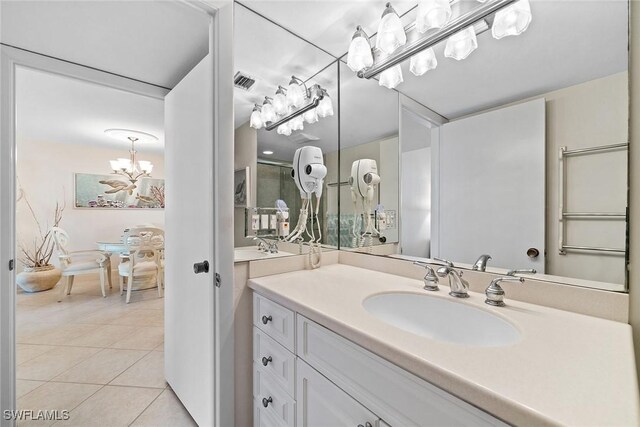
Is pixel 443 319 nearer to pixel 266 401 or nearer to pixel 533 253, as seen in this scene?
pixel 533 253

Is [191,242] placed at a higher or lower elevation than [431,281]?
higher

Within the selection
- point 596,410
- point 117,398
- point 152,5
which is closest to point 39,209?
point 117,398

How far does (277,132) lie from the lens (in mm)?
1508

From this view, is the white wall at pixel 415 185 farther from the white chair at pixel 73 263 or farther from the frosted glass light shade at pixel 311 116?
the white chair at pixel 73 263

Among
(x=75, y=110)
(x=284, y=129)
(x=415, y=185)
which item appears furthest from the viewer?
(x=75, y=110)

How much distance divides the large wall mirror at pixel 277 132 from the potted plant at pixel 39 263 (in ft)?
14.1

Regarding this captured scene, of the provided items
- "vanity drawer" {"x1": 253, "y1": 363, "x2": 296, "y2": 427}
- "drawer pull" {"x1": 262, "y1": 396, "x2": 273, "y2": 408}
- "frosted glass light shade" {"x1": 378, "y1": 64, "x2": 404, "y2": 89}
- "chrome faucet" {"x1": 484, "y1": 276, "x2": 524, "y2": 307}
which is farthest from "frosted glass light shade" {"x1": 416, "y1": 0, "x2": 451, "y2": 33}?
"drawer pull" {"x1": 262, "y1": 396, "x2": 273, "y2": 408}

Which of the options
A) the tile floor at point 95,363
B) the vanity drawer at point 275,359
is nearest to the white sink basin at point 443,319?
the vanity drawer at point 275,359

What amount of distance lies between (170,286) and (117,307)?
232cm

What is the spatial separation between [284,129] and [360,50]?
585 mm

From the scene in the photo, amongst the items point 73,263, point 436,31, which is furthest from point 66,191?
point 436,31

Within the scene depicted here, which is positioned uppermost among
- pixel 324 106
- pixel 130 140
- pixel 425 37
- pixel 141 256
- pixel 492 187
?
pixel 130 140

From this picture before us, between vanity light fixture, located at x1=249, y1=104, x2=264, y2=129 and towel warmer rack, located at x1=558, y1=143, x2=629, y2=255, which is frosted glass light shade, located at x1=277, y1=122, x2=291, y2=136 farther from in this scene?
towel warmer rack, located at x1=558, y1=143, x2=629, y2=255

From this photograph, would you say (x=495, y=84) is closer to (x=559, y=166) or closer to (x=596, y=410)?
(x=559, y=166)
